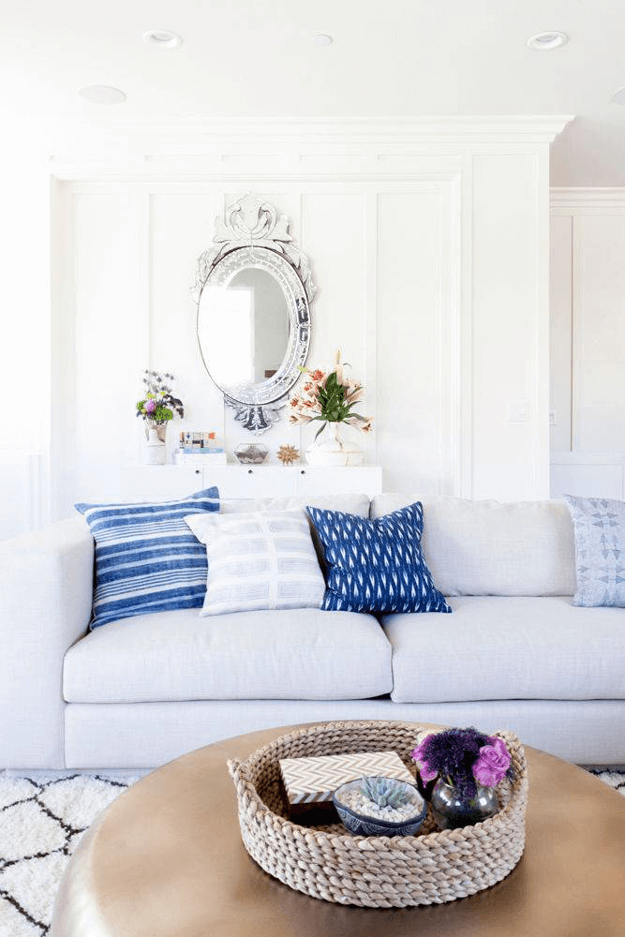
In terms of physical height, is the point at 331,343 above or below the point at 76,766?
above

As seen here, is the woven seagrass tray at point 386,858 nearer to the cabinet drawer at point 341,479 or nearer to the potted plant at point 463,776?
the potted plant at point 463,776

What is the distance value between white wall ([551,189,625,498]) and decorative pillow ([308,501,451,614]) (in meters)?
3.40

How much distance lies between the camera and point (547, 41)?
11.3 feet

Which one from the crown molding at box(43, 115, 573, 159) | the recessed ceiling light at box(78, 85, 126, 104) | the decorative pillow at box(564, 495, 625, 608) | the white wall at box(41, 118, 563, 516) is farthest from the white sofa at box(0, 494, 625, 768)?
the crown molding at box(43, 115, 573, 159)

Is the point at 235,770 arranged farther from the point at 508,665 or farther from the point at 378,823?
the point at 508,665

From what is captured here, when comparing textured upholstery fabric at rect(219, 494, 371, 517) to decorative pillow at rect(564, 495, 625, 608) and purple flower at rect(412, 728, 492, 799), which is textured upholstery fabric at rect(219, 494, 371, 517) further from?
purple flower at rect(412, 728, 492, 799)

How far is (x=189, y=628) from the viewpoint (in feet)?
6.42

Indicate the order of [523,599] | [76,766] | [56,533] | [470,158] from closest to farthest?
[76,766] < [56,533] < [523,599] < [470,158]

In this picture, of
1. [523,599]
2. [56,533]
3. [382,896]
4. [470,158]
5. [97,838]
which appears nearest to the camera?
[382,896]

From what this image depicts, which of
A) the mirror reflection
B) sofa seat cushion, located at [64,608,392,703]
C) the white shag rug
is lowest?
the white shag rug

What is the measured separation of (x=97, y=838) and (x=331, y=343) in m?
3.78

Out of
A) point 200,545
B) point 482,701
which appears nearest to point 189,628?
point 200,545

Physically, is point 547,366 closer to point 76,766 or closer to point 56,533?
point 56,533

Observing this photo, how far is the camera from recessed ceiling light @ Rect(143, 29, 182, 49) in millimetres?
3342
